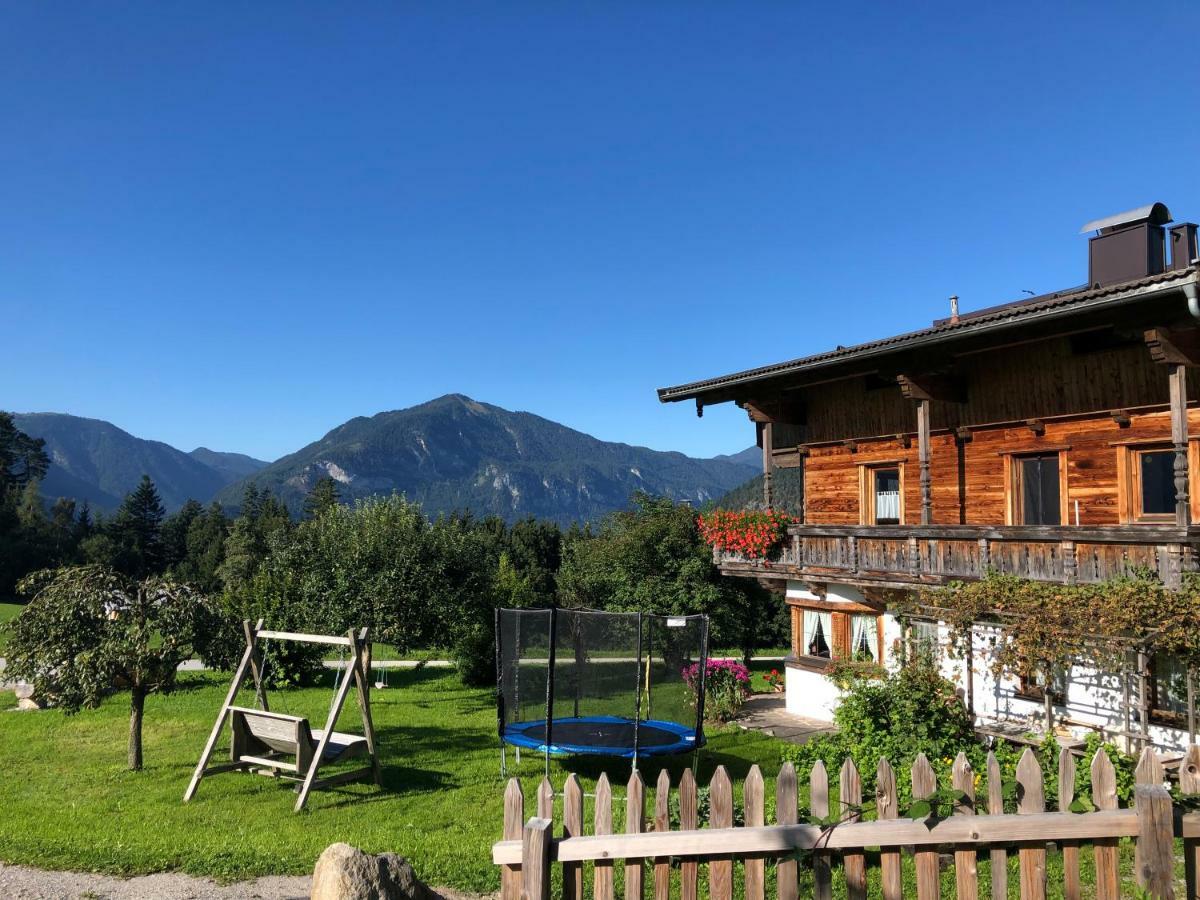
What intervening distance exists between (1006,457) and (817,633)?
5.88 m

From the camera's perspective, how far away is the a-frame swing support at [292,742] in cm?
1151

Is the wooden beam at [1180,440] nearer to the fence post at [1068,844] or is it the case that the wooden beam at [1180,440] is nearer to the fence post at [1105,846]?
the fence post at [1105,846]

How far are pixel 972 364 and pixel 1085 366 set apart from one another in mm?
2093

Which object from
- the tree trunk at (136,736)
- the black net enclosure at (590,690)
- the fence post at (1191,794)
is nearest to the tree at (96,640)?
the tree trunk at (136,736)

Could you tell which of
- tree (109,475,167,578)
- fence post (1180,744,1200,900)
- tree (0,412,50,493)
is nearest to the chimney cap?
fence post (1180,744,1200,900)

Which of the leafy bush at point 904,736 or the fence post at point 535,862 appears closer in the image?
the fence post at point 535,862

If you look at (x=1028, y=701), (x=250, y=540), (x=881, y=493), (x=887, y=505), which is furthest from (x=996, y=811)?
(x=250, y=540)

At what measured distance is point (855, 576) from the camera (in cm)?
1588

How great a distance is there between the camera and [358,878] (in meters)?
6.27

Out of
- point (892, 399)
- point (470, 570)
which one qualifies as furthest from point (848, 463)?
point (470, 570)

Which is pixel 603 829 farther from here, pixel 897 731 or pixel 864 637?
pixel 864 637

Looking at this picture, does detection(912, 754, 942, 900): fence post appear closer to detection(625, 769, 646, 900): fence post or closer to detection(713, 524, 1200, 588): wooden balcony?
detection(625, 769, 646, 900): fence post

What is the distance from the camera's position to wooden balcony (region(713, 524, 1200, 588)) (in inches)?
445

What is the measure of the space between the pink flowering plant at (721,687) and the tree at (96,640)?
10135 mm
